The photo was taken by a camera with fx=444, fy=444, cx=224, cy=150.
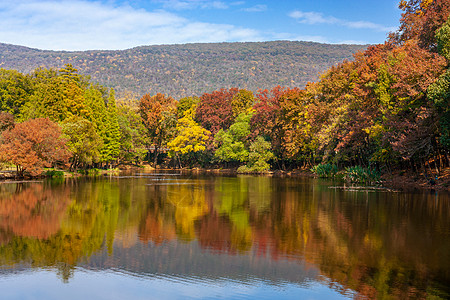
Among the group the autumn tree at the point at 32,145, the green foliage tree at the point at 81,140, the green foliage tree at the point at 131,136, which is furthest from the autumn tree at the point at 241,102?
the autumn tree at the point at 32,145

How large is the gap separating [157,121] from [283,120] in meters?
33.5

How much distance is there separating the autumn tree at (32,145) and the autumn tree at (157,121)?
139ft

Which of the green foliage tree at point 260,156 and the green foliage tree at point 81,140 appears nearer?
the green foliage tree at point 81,140

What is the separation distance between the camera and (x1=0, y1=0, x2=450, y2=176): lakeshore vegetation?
1329 inches

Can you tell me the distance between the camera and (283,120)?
70.1 m

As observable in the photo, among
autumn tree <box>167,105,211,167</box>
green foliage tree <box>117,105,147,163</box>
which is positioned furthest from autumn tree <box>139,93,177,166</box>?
autumn tree <box>167,105,211,167</box>

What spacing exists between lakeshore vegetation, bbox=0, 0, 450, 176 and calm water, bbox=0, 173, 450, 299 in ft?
37.7

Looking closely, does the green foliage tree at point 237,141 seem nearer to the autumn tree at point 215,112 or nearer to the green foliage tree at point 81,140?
the autumn tree at point 215,112

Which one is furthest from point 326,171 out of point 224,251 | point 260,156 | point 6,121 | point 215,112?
point 224,251

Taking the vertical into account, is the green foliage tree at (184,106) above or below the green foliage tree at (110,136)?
above

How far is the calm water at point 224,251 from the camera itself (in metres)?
10.7

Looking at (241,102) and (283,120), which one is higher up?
(241,102)

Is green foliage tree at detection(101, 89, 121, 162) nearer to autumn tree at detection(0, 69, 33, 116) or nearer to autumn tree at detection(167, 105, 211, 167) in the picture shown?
autumn tree at detection(0, 69, 33, 116)

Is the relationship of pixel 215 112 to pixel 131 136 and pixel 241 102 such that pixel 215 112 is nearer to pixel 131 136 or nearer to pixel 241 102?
pixel 241 102
